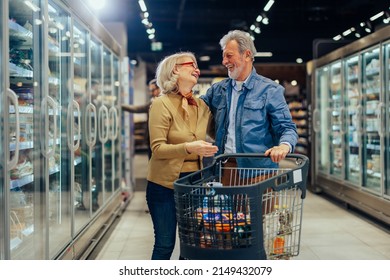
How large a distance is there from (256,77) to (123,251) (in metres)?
2.64

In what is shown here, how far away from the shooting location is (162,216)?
9.54ft

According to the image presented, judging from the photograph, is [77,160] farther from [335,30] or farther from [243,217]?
[335,30]

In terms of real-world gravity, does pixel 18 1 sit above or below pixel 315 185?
above

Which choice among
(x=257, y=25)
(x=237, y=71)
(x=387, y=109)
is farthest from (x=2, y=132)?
(x=257, y=25)

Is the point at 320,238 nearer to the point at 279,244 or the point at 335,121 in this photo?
the point at 279,244

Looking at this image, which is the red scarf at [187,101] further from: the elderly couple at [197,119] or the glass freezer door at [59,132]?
the glass freezer door at [59,132]

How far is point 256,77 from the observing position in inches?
115

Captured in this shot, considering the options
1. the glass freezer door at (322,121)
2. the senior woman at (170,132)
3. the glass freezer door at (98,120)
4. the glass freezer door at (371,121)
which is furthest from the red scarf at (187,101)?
the glass freezer door at (322,121)

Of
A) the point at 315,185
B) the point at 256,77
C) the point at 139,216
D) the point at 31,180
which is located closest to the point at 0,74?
the point at 31,180

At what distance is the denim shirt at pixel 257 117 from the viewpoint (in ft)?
9.37

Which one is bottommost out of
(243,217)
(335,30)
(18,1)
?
(243,217)

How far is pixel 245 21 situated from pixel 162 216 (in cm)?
1262

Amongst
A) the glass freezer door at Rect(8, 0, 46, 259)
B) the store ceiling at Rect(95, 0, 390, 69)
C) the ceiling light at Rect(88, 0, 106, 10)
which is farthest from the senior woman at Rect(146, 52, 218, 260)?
the store ceiling at Rect(95, 0, 390, 69)

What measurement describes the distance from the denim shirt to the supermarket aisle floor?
2127 millimetres
